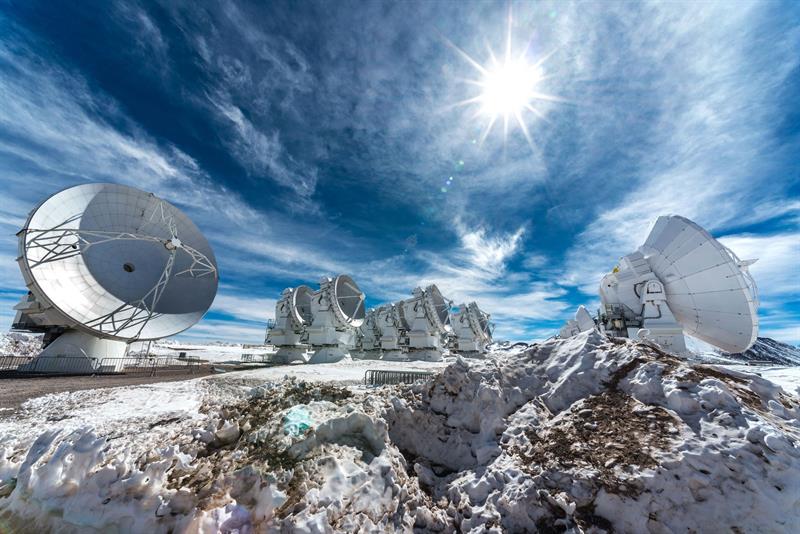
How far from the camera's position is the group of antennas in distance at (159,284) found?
16953 millimetres

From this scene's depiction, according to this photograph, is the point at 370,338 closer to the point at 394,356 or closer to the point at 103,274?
the point at 394,356

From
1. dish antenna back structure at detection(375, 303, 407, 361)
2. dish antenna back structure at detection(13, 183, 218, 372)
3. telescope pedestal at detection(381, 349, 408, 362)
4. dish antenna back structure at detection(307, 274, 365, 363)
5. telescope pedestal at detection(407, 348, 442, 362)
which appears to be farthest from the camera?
dish antenna back structure at detection(375, 303, 407, 361)

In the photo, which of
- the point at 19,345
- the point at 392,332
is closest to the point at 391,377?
the point at 392,332

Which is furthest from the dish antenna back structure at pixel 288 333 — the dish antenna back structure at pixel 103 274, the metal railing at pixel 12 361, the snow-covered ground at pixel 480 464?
the snow-covered ground at pixel 480 464

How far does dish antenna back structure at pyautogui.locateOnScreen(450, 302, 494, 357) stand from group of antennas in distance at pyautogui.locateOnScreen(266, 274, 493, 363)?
14 centimetres

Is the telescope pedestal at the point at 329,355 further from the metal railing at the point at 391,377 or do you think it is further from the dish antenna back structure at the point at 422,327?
the metal railing at the point at 391,377

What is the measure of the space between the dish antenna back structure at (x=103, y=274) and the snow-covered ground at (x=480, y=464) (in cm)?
2059

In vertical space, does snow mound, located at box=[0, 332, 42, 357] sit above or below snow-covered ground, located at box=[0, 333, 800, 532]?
above

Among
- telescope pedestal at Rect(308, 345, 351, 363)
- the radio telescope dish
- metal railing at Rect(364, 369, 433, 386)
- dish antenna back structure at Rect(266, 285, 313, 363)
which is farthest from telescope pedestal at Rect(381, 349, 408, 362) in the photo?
the radio telescope dish

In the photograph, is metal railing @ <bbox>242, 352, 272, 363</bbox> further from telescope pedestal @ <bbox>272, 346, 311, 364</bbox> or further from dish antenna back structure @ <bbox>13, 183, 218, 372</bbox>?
dish antenna back structure @ <bbox>13, 183, 218, 372</bbox>

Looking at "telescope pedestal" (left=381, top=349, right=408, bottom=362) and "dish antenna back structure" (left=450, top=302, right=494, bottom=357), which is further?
"dish antenna back structure" (left=450, top=302, right=494, bottom=357)

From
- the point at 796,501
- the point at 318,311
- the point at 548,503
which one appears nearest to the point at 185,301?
the point at 318,311

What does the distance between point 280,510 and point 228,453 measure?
1733mm

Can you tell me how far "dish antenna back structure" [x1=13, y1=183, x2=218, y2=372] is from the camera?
19.9m
